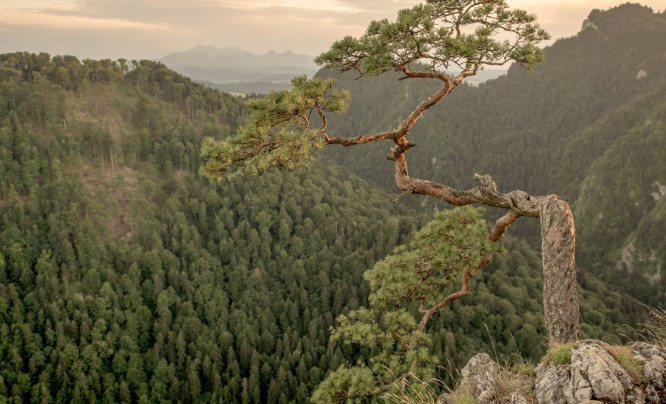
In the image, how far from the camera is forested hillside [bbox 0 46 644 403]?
7706cm

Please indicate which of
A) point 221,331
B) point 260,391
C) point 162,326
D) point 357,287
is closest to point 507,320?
point 357,287

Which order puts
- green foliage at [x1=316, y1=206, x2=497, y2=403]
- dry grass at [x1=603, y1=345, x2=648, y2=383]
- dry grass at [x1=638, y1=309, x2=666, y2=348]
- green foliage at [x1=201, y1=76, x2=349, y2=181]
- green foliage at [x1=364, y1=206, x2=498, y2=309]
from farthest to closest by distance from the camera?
green foliage at [x1=364, y1=206, x2=498, y2=309] → green foliage at [x1=316, y1=206, x2=497, y2=403] → green foliage at [x1=201, y1=76, x2=349, y2=181] → dry grass at [x1=638, y1=309, x2=666, y2=348] → dry grass at [x1=603, y1=345, x2=648, y2=383]

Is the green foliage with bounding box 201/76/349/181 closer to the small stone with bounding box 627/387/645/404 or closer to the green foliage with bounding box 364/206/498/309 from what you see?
the green foliage with bounding box 364/206/498/309

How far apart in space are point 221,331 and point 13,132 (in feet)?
240

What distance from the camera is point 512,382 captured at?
923 cm

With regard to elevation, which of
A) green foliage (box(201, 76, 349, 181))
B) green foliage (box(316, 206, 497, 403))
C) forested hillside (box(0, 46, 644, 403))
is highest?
green foliage (box(201, 76, 349, 181))

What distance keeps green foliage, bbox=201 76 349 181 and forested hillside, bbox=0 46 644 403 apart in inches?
2212

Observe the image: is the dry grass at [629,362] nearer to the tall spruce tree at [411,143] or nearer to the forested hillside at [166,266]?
the tall spruce tree at [411,143]

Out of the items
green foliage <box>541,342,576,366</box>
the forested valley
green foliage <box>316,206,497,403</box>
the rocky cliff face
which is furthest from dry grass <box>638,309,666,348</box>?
the forested valley

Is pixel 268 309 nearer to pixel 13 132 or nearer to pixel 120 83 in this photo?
pixel 13 132

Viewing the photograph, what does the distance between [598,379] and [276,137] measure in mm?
9312

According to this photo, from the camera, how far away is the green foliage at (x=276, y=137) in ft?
36.6

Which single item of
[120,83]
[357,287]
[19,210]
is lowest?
[357,287]

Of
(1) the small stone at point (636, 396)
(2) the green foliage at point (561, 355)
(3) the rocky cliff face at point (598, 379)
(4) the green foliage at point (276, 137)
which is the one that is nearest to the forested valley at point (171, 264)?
(3) the rocky cliff face at point (598, 379)
